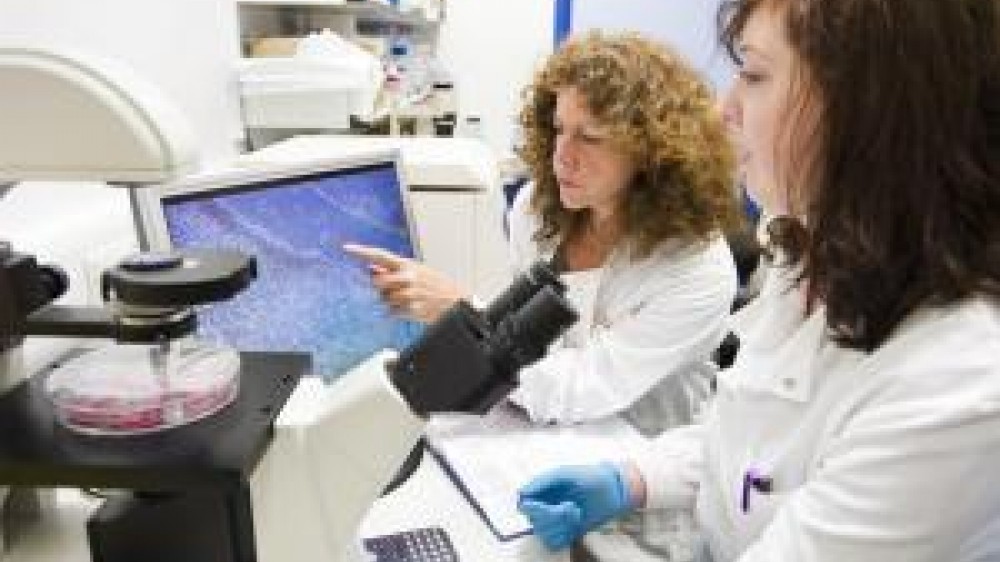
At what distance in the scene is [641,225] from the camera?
1.47 m

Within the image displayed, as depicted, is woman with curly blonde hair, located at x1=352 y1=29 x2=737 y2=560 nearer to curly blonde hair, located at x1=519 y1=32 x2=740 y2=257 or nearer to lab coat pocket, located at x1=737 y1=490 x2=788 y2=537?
curly blonde hair, located at x1=519 y1=32 x2=740 y2=257

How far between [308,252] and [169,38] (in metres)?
0.95

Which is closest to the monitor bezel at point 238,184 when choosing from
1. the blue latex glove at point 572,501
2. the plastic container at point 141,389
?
the plastic container at point 141,389

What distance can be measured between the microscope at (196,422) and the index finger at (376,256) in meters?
0.54

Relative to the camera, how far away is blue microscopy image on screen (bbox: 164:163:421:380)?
3.61 ft

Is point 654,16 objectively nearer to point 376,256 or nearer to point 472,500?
point 376,256

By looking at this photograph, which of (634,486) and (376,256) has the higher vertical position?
(376,256)

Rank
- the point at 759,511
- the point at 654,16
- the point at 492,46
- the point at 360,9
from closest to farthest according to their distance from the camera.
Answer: the point at 759,511, the point at 360,9, the point at 654,16, the point at 492,46

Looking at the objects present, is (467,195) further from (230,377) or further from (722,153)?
(230,377)

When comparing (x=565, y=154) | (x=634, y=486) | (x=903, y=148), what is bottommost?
(x=634, y=486)

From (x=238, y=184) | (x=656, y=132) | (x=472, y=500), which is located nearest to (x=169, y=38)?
(x=238, y=184)

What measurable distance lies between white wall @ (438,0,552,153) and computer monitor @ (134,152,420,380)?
2470mm

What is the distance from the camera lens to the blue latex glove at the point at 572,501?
3.23 ft

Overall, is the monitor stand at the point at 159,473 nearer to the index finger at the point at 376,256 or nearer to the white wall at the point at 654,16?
the index finger at the point at 376,256
